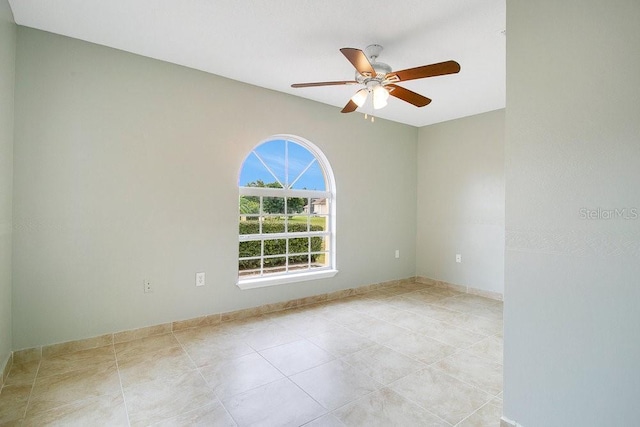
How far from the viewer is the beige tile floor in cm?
179

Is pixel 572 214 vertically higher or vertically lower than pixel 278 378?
higher

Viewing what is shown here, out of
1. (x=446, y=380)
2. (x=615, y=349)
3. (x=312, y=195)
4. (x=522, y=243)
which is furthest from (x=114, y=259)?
(x=615, y=349)

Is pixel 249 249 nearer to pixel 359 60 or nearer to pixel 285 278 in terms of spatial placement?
pixel 285 278

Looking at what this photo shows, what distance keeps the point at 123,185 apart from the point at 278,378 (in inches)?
80.6

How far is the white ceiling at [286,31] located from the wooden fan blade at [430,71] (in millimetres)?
375

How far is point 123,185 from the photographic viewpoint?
274 centimetres

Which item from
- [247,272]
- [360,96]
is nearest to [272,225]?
[247,272]

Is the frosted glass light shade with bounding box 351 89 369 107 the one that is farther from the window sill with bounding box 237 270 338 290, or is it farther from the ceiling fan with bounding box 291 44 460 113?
the window sill with bounding box 237 270 338 290

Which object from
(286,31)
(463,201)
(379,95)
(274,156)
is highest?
(286,31)

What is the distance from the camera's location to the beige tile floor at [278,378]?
1795 mm

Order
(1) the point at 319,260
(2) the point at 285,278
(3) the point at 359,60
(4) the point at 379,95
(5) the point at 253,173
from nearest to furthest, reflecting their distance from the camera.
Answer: (3) the point at 359,60, (4) the point at 379,95, (5) the point at 253,173, (2) the point at 285,278, (1) the point at 319,260

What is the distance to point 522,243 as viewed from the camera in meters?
1.63

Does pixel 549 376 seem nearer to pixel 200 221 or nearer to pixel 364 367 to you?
pixel 364 367

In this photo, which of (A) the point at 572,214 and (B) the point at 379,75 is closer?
(A) the point at 572,214
